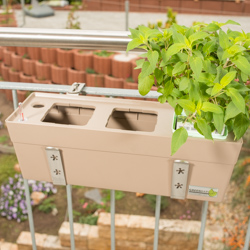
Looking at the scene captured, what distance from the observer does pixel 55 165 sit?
2.99ft

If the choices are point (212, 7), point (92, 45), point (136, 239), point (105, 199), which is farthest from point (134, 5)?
point (92, 45)

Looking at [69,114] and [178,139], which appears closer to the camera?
[178,139]

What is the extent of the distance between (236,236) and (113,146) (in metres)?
2.39

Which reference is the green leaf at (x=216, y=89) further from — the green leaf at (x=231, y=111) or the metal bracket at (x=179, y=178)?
the metal bracket at (x=179, y=178)

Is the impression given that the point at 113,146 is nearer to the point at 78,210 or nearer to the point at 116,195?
→ the point at 116,195

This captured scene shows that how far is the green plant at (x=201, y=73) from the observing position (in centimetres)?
66

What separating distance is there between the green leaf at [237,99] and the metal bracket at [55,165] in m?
0.44

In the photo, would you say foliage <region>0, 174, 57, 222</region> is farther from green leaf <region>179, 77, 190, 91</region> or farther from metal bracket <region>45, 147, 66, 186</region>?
green leaf <region>179, 77, 190, 91</region>

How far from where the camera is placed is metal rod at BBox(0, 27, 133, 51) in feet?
3.24

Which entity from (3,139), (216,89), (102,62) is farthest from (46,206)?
(216,89)

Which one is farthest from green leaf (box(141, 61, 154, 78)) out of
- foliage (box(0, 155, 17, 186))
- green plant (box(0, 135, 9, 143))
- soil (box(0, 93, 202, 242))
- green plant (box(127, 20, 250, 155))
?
green plant (box(0, 135, 9, 143))

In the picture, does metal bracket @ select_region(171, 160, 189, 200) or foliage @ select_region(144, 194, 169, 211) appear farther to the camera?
foliage @ select_region(144, 194, 169, 211)

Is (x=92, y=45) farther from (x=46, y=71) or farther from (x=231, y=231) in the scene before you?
(x=46, y=71)

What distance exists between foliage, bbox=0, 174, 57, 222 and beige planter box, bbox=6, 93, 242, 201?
3.30 meters
